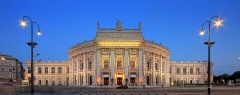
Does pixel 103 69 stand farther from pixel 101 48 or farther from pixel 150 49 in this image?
pixel 150 49

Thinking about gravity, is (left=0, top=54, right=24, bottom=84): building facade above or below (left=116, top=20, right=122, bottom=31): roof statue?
below

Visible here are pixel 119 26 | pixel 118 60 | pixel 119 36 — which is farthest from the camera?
pixel 118 60

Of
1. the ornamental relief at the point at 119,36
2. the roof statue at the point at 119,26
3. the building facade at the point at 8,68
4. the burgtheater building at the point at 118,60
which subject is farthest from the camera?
the building facade at the point at 8,68

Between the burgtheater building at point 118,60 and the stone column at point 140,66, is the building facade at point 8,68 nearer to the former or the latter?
the burgtheater building at point 118,60

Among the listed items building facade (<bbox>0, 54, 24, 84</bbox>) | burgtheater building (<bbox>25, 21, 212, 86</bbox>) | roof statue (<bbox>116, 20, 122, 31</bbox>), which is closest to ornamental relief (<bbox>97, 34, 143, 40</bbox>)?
burgtheater building (<bbox>25, 21, 212, 86</bbox>)

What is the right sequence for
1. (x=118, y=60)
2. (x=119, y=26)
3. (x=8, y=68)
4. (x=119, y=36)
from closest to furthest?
(x=119, y=36) → (x=119, y=26) → (x=118, y=60) → (x=8, y=68)

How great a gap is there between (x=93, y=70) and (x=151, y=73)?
767 inches

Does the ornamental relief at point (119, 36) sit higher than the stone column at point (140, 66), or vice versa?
the ornamental relief at point (119, 36)

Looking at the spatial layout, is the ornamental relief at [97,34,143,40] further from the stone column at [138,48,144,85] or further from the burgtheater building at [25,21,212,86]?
the stone column at [138,48,144,85]

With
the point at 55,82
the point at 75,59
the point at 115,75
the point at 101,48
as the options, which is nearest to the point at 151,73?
the point at 115,75

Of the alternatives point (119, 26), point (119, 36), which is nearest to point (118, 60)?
point (119, 36)

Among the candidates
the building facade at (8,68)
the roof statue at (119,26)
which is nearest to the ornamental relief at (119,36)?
the roof statue at (119,26)

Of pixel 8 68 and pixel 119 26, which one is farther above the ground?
pixel 119 26

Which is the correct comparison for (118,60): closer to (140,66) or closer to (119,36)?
(140,66)
